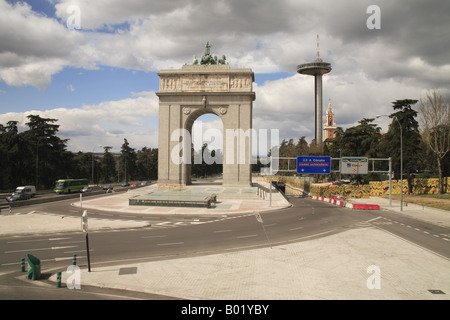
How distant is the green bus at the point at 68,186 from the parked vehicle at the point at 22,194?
4731 mm

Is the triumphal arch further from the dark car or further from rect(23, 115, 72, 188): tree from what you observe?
rect(23, 115, 72, 188): tree

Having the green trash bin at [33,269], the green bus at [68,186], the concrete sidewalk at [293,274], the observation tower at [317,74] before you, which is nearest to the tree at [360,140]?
the concrete sidewalk at [293,274]

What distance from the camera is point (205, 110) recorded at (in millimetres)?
55812

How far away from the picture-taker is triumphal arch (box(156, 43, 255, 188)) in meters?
53.2

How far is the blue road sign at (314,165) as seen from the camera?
40344 millimetres

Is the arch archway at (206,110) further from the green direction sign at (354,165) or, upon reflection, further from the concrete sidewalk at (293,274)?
the concrete sidewalk at (293,274)

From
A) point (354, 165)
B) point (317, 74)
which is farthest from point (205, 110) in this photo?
point (317, 74)

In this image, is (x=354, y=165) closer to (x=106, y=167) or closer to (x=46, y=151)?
(x=46, y=151)

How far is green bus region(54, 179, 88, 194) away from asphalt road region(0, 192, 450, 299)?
29301 mm

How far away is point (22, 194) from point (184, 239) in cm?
3716

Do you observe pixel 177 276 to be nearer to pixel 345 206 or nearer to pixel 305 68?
pixel 345 206

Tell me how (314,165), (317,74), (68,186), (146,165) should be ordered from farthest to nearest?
1. (317,74)
2. (146,165)
3. (68,186)
4. (314,165)

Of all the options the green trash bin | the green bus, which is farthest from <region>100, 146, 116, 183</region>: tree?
the green trash bin

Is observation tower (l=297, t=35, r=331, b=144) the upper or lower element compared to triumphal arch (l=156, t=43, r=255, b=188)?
upper
